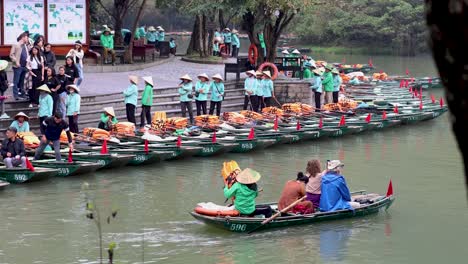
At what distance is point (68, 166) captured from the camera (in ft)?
54.2

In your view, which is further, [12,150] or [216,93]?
[216,93]

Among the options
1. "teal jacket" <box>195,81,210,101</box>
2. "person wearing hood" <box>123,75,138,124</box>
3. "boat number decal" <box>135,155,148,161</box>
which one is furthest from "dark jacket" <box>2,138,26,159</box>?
"teal jacket" <box>195,81,210,101</box>

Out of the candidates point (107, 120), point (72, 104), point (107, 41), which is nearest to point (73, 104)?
point (72, 104)

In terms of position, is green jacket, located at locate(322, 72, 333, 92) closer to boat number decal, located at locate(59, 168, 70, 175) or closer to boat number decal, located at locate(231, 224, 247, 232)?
boat number decal, located at locate(59, 168, 70, 175)

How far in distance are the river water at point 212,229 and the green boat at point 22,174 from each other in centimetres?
14

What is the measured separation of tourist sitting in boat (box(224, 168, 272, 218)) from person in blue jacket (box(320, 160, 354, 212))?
1.09 metres

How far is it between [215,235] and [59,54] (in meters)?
14.2

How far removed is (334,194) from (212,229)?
1812 millimetres

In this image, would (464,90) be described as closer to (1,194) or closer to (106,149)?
(1,194)

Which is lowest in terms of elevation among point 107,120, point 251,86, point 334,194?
point 334,194

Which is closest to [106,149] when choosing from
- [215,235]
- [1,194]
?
[1,194]

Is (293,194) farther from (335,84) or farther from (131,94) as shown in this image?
(335,84)

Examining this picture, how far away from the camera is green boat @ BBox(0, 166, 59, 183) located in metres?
15.5

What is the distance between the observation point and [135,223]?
13875mm
